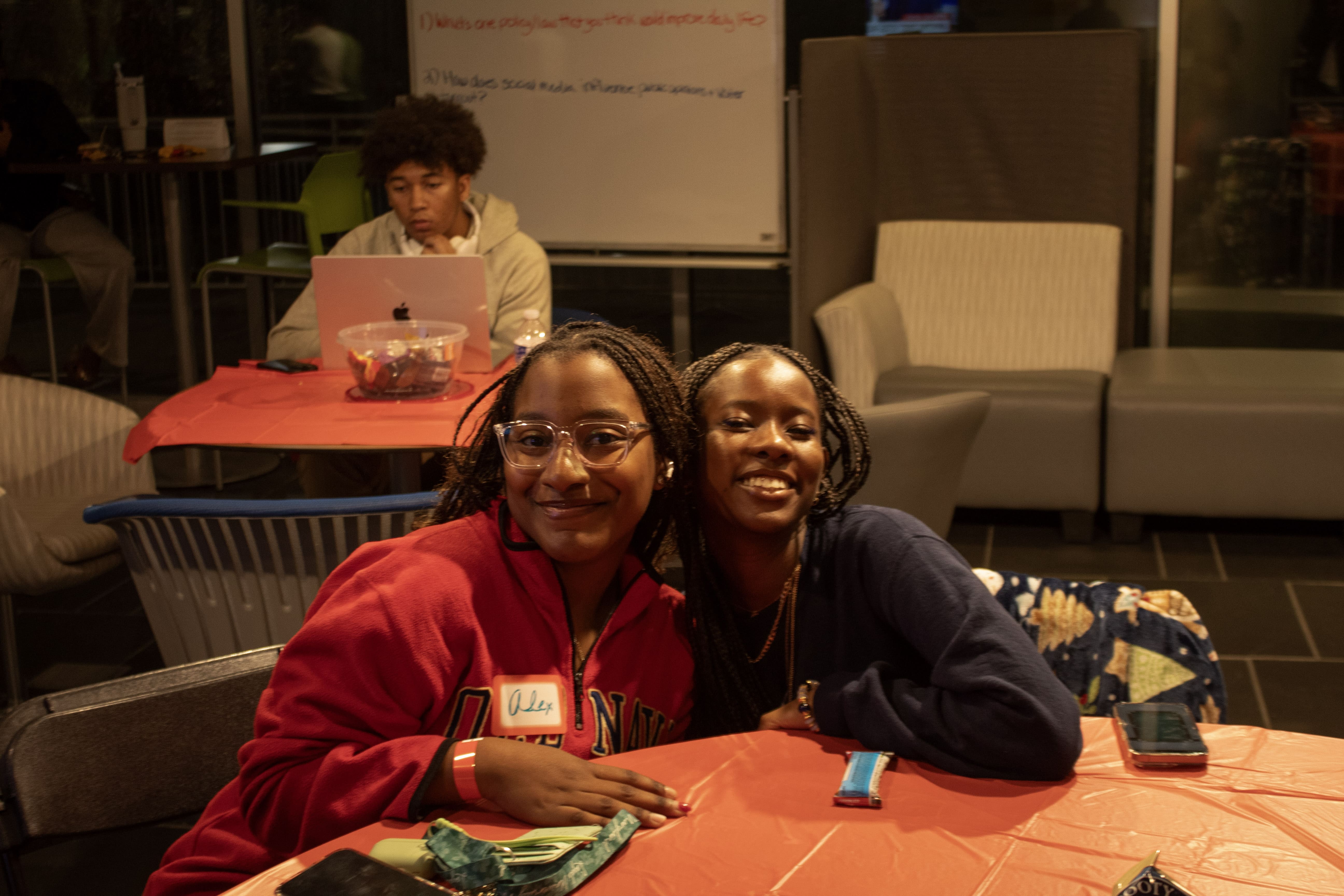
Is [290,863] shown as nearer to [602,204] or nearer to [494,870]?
[494,870]

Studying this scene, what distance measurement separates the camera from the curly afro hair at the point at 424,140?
11.4 ft

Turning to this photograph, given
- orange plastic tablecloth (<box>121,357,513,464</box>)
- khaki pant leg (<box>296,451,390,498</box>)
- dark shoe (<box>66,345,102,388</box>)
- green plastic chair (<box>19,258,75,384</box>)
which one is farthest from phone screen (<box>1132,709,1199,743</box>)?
dark shoe (<box>66,345,102,388</box>)

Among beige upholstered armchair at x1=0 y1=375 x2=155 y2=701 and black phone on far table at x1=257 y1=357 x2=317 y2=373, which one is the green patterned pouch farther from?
black phone on far table at x1=257 y1=357 x2=317 y2=373

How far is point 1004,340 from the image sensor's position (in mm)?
4551

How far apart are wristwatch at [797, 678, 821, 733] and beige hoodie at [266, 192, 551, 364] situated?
190 centimetres

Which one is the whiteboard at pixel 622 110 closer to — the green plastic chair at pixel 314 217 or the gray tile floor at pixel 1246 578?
the green plastic chair at pixel 314 217

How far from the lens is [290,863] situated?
109 cm

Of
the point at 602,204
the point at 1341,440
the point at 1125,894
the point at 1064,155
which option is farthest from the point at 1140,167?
the point at 1125,894

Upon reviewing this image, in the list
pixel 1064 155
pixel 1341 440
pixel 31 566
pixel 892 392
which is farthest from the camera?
pixel 1064 155

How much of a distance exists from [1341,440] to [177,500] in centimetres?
334

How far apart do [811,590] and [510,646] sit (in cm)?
37

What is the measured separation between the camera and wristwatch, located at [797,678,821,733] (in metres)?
1.36

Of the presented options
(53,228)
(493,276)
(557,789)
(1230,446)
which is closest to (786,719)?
(557,789)

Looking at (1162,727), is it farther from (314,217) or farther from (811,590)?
(314,217)
